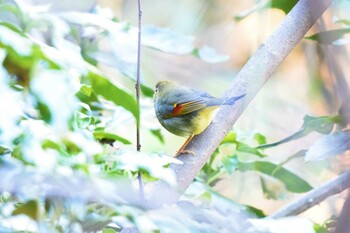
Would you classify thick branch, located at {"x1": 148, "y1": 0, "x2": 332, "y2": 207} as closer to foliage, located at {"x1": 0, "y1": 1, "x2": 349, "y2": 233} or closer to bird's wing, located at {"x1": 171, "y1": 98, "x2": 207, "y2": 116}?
foliage, located at {"x1": 0, "y1": 1, "x2": 349, "y2": 233}

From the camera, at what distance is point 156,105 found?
81.4 inches

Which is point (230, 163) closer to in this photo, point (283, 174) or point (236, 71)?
point (283, 174)

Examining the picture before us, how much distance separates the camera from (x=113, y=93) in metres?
0.81

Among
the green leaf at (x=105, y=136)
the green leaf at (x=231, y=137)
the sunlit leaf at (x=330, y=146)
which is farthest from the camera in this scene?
the green leaf at (x=231, y=137)

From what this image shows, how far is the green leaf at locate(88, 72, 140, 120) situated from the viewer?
0.80 m

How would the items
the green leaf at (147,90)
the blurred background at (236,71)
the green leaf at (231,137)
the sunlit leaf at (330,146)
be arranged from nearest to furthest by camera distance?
the sunlit leaf at (330,146) → the green leaf at (231,137) → the green leaf at (147,90) → the blurred background at (236,71)

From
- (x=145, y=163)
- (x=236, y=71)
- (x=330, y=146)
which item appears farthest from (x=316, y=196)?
(x=236, y=71)

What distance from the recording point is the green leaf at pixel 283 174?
172 cm

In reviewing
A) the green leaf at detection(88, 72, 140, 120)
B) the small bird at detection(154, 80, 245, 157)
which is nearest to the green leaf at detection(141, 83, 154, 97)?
the small bird at detection(154, 80, 245, 157)

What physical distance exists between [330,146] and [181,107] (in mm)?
734

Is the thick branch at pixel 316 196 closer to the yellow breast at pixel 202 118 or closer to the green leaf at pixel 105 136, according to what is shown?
the yellow breast at pixel 202 118

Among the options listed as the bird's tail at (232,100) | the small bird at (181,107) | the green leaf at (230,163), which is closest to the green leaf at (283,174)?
the green leaf at (230,163)

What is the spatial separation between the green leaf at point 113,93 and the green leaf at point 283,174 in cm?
93

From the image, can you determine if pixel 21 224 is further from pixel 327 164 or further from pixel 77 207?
pixel 327 164
